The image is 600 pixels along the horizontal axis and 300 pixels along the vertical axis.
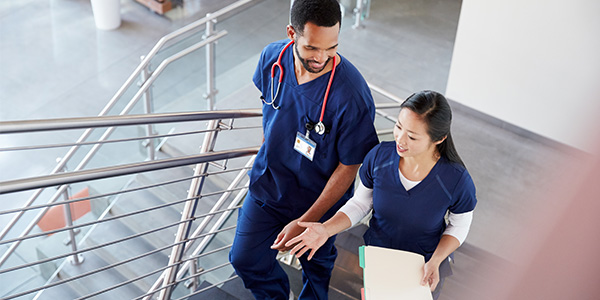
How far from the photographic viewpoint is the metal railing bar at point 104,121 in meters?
1.56

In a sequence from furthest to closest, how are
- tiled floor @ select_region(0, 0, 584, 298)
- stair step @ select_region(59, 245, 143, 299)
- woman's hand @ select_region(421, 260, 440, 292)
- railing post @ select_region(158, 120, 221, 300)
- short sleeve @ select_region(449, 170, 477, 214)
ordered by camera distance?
tiled floor @ select_region(0, 0, 584, 298) < stair step @ select_region(59, 245, 143, 299) < railing post @ select_region(158, 120, 221, 300) < short sleeve @ select_region(449, 170, 477, 214) < woman's hand @ select_region(421, 260, 440, 292)

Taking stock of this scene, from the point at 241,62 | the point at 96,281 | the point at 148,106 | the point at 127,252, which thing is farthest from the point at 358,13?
the point at 96,281

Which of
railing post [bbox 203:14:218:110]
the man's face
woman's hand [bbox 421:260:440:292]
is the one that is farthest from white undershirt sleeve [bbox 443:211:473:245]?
railing post [bbox 203:14:218:110]

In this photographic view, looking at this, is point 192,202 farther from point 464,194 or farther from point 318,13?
point 464,194

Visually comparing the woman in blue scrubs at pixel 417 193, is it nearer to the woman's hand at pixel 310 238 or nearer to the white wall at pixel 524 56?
the woman's hand at pixel 310 238

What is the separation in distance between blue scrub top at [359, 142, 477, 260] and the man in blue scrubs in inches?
3.6

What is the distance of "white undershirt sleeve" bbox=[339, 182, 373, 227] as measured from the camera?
6.41ft

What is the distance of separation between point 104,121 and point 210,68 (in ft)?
8.30

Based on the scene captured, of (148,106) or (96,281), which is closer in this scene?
(96,281)

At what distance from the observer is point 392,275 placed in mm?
1684

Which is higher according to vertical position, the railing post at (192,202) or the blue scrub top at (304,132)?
the blue scrub top at (304,132)

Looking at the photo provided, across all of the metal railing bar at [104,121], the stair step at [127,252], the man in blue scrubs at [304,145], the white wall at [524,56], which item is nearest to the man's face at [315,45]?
the man in blue scrubs at [304,145]

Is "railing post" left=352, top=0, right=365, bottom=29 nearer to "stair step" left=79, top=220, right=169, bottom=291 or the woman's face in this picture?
"stair step" left=79, top=220, right=169, bottom=291

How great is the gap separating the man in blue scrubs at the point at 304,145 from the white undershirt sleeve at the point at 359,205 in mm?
61
